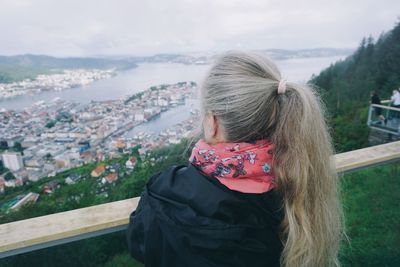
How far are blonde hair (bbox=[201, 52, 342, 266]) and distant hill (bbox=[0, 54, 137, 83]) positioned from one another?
5.90m

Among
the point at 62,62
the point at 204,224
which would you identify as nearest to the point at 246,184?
the point at 204,224

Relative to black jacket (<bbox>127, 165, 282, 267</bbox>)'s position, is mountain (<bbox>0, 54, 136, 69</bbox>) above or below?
above

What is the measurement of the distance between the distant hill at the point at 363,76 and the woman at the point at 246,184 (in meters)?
10.3

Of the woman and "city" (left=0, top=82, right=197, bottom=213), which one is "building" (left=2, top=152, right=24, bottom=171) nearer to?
"city" (left=0, top=82, right=197, bottom=213)

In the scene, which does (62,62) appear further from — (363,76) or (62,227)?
(363,76)

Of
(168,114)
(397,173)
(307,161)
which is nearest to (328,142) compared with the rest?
(307,161)

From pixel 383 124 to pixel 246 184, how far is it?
22.8 ft

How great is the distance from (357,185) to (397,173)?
0.86ft

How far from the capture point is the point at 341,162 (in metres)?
1.65

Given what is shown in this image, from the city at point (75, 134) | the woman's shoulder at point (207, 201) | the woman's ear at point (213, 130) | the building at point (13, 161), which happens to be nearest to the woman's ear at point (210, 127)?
the woman's ear at point (213, 130)

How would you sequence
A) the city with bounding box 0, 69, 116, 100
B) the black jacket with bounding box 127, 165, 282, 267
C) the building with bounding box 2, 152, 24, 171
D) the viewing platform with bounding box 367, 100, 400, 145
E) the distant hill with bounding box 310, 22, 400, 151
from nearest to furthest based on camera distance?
the black jacket with bounding box 127, 165, 282, 267
the building with bounding box 2, 152, 24, 171
the city with bounding box 0, 69, 116, 100
the viewing platform with bounding box 367, 100, 400, 145
the distant hill with bounding box 310, 22, 400, 151

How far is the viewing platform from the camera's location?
6344 millimetres

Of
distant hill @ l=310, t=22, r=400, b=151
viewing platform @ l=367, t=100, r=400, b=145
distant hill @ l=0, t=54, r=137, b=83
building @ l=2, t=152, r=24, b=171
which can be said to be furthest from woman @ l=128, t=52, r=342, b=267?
distant hill @ l=310, t=22, r=400, b=151

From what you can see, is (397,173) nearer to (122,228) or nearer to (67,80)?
(122,228)
